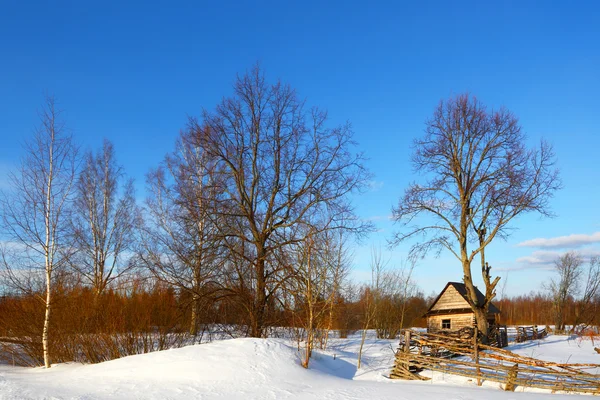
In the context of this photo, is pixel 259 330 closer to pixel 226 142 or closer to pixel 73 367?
pixel 73 367

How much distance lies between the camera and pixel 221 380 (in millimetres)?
10398

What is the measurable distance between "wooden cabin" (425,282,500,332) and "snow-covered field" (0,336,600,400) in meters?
14.4

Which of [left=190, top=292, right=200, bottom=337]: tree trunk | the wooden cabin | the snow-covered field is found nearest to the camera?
the snow-covered field

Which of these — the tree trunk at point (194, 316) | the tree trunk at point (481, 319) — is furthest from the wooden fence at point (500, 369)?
the tree trunk at point (194, 316)

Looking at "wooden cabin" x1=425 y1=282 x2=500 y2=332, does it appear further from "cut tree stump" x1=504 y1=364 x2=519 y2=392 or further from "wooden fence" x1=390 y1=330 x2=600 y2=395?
"cut tree stump" x1=504 y1=364 x2=519 y2=392

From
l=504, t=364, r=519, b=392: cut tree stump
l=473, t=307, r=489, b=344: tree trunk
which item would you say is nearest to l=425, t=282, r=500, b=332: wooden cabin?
l=473, t=307, r=489, b=344: tree trunk

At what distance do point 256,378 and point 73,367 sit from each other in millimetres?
5914

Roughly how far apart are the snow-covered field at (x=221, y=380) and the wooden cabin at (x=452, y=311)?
14420mm

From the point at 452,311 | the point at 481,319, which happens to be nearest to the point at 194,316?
the point at 481,319

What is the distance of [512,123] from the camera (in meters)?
20.1

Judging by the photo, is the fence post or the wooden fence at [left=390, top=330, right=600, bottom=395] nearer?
the wooden fence at [left=390, top=330, right=600, bottom=395]

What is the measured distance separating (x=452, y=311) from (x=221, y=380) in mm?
20995

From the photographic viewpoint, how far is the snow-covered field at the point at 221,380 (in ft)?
30.1

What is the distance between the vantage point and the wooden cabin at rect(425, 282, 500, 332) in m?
26.5
